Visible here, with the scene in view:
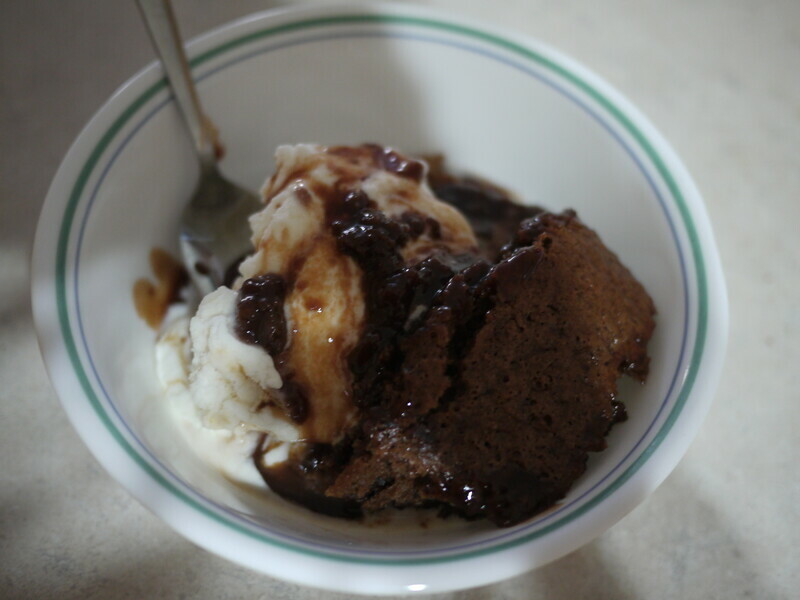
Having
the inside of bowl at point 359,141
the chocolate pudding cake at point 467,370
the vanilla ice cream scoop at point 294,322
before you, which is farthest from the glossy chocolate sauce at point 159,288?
the chocolate pudding cake at point 467,370

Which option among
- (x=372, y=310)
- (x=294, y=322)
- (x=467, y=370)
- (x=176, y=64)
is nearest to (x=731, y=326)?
(x=467, y=370)

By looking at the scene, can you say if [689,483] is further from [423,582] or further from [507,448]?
[423,582]

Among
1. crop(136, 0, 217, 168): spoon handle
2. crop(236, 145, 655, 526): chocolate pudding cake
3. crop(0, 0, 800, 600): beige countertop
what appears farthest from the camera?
crop(136, 0, 217, 168): spoon handle

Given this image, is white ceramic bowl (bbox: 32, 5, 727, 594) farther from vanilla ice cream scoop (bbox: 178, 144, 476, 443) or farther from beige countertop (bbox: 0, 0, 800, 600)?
beige countertop (bbox: 0, 0, 800, 600)

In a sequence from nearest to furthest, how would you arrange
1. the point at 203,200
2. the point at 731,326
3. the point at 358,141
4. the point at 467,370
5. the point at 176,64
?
the point at 467,370
the point at 176,64
the point at 203,200
the point at 731,326
the point at 358,141

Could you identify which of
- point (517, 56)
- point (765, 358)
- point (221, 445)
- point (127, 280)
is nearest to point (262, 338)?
point (221, 445)

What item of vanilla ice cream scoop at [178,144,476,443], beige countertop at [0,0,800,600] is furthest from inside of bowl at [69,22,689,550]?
beige countertop at [0,0,800,600]

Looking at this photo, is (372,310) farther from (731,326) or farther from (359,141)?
(731,326)
